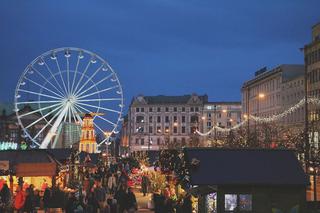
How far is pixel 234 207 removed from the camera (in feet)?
78.4

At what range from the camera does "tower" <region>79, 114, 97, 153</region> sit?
7969 centimetres

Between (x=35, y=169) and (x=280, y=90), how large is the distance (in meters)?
91.2

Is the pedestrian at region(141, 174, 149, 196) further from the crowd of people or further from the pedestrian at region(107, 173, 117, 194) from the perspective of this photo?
the crowd of people

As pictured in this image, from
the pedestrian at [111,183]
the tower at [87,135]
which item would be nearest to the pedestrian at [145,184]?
the pedestrian at [111,183]

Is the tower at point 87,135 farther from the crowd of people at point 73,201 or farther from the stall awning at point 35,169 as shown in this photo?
the crowd of people at point 73,201

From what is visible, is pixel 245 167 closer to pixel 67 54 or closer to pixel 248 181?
pixel 248 181

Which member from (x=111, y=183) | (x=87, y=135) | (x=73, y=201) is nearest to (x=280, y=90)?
(x=87, y=135)

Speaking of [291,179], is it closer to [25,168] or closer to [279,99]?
[25,168]

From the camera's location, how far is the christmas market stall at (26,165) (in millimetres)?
36312

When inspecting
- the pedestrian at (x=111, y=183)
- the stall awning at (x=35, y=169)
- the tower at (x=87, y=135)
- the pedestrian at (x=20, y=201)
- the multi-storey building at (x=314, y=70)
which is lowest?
the pedestrian at (x=20, y=201)

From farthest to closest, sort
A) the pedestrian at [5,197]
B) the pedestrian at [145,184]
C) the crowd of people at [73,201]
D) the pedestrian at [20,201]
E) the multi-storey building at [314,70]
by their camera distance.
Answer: the multi-storey building at [314,70], the pedestrian at [145,184], the pedestrian at [5,197], the pedestrian at [20,201], the crowd of people at [73,201]

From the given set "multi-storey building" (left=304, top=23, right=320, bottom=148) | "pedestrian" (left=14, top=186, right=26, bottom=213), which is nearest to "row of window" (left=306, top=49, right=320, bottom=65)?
"multi-storey building" (left=304, top=23, right=320, bottom=148)

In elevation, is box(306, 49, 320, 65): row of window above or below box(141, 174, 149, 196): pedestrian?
above

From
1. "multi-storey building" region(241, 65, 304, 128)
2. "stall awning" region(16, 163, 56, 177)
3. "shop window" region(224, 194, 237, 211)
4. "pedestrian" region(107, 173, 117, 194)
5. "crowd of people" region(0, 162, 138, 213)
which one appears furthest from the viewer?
"multi-storey building" region(241, 65, 304, 128)
